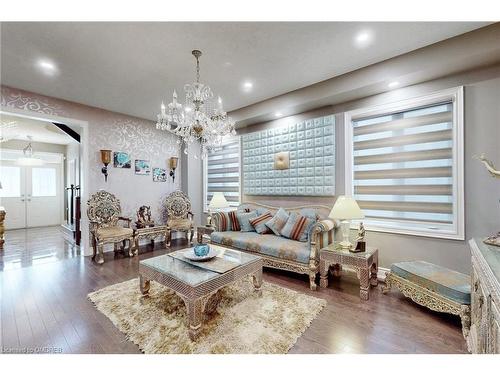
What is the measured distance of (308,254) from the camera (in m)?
2.81

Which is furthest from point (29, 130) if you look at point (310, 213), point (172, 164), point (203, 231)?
point (310, 213)

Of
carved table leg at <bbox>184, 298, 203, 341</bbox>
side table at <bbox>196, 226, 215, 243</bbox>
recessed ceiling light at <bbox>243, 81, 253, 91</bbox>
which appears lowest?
carved table leg at <bbox>184, 298, 203, 341</bbox>

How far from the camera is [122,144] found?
464cm

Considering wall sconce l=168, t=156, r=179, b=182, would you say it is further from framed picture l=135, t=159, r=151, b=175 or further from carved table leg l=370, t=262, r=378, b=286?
carved table leg l=370, t=262, r=378, b=286

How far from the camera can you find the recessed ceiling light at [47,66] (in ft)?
8.81

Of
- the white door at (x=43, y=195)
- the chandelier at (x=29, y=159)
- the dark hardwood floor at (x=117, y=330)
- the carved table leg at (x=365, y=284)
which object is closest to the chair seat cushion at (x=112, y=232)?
the dark hardwood floor at (x=117, y=330)

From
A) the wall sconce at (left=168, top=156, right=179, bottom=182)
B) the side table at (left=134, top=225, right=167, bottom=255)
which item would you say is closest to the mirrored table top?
the side table at (left=134, top=225, right=167, bottom=255)

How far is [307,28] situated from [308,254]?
8.04ft

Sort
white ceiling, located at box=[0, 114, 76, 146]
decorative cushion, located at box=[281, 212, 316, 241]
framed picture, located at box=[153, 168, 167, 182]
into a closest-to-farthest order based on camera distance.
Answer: decorative cushion, located at box=[281, 212, 316, 241]
white ceiling, located at box=[0, 114, 76, 146]
framed picture, located at box=[153, 168, 167, 182]

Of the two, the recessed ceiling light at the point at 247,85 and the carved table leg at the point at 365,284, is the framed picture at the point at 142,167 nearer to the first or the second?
the recessed ceiling light at the point at 247,85

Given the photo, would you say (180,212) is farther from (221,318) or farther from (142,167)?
(221,318)

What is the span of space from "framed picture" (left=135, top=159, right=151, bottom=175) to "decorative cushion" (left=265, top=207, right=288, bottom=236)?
3.05 meters

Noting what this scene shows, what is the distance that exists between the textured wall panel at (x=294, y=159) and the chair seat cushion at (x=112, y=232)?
7.64ft

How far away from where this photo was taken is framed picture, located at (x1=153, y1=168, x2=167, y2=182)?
515 centimetres
